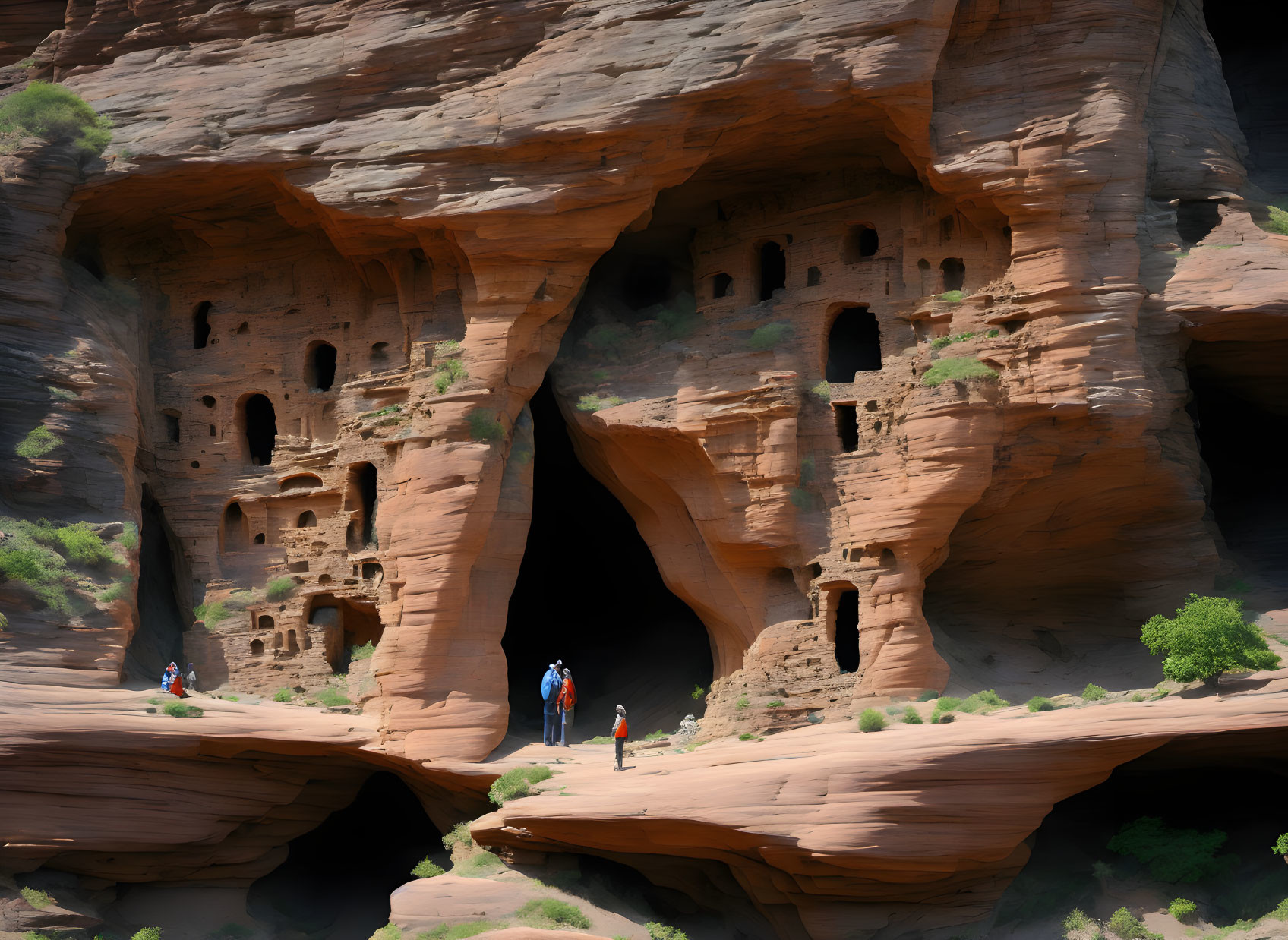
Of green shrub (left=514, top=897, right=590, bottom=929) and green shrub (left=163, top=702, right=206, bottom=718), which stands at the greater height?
green shrub (left=163, top=702, right=206, bottom=718)

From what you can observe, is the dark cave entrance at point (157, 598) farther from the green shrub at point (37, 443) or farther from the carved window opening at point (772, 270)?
the carved window opening at point (772, 270)

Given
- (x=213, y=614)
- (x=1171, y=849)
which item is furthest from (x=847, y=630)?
(x=213, y=614)

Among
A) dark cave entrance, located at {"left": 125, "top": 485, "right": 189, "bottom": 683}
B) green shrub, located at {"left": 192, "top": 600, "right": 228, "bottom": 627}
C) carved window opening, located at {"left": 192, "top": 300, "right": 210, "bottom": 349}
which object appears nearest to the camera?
dark cave entrance, located at {"left": 125, "top": 485, "right": 189, "bottom": 683}

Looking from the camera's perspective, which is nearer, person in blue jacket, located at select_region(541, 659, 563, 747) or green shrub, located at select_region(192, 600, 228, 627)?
person in blue jacket, located at select_region(541, 659, 563, 747)

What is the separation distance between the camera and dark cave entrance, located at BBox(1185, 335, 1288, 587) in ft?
80.1

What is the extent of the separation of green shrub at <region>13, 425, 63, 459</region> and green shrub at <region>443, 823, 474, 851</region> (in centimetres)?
1001

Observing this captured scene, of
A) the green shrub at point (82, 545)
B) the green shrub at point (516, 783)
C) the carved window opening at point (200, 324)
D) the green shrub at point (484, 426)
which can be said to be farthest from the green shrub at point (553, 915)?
the carved window opening at point (200, 324)

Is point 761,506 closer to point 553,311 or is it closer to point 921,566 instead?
point 921,566

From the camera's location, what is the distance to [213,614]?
2600 centimetres

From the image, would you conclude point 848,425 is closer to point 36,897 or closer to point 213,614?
point 213,614

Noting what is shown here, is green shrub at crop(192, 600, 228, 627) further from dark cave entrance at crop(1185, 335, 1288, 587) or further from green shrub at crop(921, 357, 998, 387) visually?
dark cave entrance at crop(1185, 335, 1288, 587)

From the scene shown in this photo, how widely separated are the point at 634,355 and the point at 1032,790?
11053 millimetres

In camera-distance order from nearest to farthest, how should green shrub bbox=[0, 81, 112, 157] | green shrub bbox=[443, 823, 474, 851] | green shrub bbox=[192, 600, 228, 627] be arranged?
green shrub bbox=[443, 823, 474, 851] → green shrub bbox=[0, 81, 112, 157] → green shrub bbox=[192, 600, 228, 627]

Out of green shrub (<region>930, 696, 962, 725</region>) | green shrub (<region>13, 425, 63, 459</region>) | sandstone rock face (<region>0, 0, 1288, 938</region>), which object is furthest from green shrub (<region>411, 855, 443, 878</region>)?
green shrub (<region>13, 425, 63, 459</region>)
